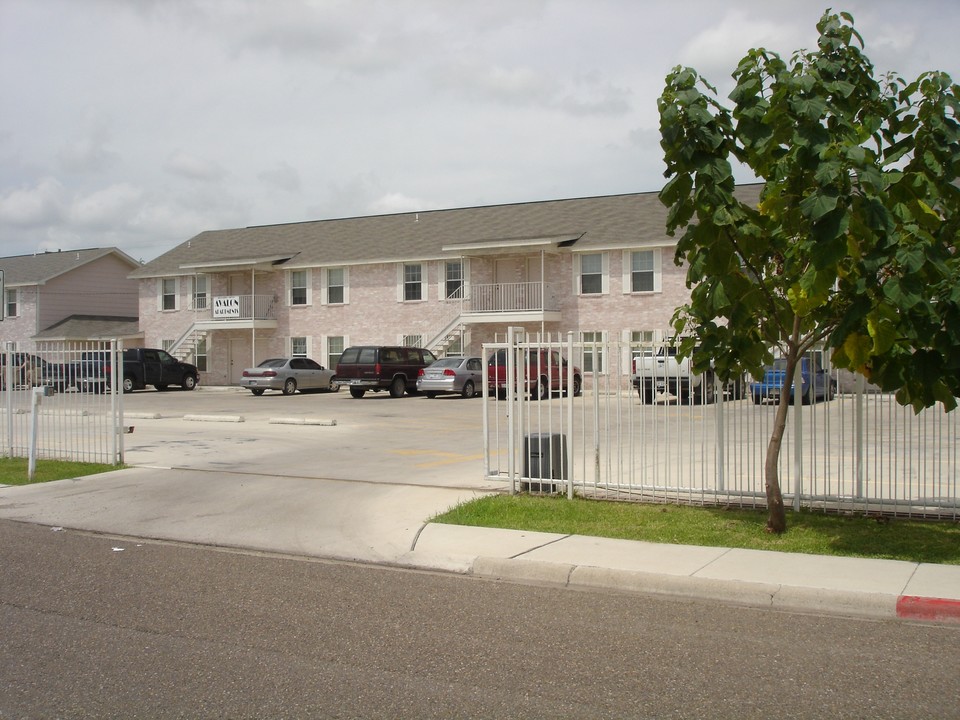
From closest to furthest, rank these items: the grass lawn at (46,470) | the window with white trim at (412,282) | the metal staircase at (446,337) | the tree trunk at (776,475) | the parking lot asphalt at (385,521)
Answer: the parking lot asphalt at (385,521) < the tree trunk at (776,475) < the grass lawn at (46,470) < the metal staircase at (446,337) < the window with white trim at (412,282)

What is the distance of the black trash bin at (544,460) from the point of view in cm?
1148

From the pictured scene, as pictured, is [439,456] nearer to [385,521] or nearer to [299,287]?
[385,521]

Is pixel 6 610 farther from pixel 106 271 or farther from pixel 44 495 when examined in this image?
pixel 106 271

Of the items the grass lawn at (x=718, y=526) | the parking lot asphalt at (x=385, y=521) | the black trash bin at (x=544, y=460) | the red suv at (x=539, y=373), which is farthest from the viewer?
the black trash bin at (x=544, y=460)

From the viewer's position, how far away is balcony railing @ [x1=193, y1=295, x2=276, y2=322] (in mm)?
42656

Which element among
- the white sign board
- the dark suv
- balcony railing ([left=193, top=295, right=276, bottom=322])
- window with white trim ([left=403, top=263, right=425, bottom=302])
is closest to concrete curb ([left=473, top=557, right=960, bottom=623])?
the dark suv

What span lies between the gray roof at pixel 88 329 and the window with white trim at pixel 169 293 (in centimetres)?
206

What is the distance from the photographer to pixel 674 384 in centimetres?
1082

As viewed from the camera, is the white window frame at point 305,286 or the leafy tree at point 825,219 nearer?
the leafy tree at point 825,219

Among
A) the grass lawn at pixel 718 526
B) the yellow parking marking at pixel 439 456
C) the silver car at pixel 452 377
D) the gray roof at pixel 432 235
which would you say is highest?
the gray roof at pixel 432 235

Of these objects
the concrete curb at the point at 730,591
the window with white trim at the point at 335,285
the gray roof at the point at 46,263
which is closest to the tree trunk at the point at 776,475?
the concrete curb at the point at 730,591

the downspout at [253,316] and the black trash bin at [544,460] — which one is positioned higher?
the downspout at [253,316]

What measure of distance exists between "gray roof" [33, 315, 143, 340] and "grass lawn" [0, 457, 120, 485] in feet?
110

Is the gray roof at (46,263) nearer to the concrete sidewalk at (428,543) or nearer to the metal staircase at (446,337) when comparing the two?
the metal staircase at (446,337)
